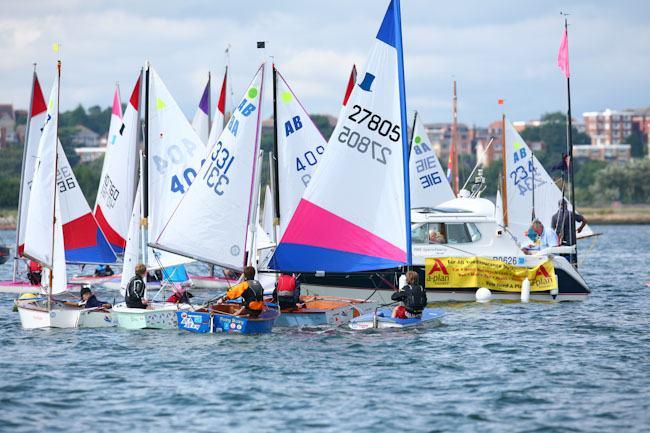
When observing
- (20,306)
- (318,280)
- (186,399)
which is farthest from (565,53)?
(186,399)

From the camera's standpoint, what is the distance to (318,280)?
31.6 m

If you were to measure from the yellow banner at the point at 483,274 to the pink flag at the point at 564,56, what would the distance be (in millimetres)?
7470

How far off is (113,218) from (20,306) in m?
12.2

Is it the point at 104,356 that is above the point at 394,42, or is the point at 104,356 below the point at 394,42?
below

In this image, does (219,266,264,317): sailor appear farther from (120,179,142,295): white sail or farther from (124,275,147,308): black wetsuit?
(120,179,142,295): white sail

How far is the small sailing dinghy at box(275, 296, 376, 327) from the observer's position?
25984 millimetres

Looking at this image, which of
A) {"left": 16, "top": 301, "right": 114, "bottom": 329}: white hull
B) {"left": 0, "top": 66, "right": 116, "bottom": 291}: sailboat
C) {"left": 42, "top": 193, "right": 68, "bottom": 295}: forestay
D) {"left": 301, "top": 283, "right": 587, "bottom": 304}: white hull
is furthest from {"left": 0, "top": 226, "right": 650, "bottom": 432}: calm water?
{"left": 0, "top": 66, "right": 116, "bottom": 291}: sailboat

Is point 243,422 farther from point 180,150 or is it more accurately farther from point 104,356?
point 180,150

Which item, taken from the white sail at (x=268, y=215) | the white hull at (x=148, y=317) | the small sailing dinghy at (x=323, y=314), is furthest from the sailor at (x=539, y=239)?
the white hull at (x=148, y=317)

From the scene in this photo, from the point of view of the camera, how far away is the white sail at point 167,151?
3331cm

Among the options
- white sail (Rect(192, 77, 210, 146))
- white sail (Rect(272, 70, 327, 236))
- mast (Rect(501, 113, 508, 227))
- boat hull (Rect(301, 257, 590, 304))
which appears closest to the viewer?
white sail (Rect(272, 70, 327, 236))

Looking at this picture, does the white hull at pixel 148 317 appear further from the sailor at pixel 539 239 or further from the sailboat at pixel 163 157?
the sailor at pixel 539 239

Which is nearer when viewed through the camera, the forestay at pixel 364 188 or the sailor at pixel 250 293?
the sailor at pixel 250 293

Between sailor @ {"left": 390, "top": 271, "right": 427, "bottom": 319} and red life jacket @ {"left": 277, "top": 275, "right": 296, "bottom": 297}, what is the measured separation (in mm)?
2382
